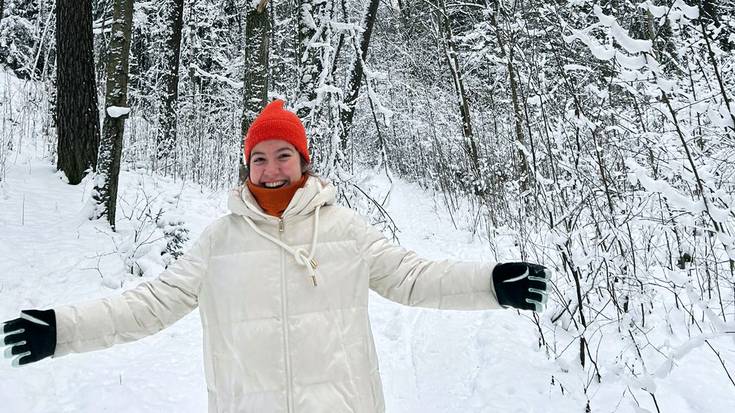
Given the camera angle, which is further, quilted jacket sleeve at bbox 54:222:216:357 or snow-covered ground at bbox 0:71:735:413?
snow-covered ground at bbox 0:71:735:413

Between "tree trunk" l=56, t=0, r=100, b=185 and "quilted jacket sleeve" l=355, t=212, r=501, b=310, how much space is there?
503 centimetres

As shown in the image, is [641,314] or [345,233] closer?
[345,233]

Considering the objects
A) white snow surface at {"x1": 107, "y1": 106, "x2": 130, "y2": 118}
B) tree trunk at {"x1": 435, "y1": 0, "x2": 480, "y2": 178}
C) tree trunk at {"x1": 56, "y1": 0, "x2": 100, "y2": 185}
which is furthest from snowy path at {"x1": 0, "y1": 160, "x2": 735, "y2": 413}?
tree trunk at {"x1": 435, "y1": 0, "x2": 480, "y2": 178}

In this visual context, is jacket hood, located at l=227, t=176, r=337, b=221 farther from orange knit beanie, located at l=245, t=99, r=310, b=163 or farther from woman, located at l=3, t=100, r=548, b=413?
orange knit beanie, located at l=245, t=99, r=310, b=163

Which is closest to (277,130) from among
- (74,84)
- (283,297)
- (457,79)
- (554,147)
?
(283,297)

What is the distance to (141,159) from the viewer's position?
27.4 ft

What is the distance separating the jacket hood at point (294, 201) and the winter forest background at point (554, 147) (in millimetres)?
1118

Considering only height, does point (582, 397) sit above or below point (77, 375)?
above

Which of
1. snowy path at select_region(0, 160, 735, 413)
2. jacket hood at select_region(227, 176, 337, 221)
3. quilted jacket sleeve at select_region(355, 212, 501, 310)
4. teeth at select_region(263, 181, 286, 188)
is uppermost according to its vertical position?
teeth at select_region(263, 181, 286, 188)

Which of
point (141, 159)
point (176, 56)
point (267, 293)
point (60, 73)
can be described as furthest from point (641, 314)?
point (176, 56)

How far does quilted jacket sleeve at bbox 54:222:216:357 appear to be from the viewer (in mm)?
1403

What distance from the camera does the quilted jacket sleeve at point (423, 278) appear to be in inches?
59.9

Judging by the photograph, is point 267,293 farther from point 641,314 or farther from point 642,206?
point 641,314

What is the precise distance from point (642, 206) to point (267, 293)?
1877mm
